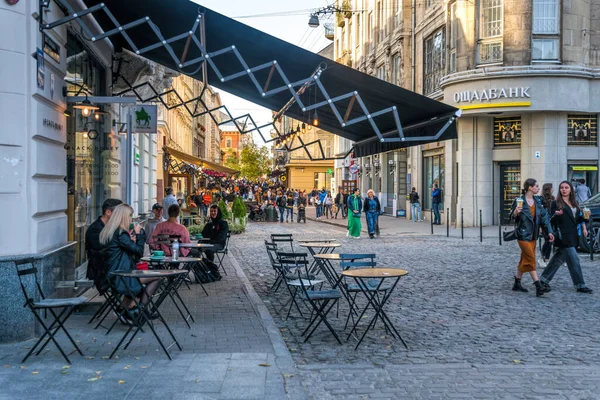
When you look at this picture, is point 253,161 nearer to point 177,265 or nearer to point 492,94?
point 492,94

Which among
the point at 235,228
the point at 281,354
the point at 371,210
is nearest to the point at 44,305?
the point at 281,354

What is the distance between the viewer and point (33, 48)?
24.9 ft

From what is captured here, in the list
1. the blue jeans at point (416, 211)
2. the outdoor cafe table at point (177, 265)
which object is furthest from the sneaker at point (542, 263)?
the blue jeans at point (416, 211)

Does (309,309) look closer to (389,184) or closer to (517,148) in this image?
(517,148)

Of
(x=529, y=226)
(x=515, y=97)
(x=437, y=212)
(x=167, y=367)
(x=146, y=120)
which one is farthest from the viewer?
(x=437, y=212)

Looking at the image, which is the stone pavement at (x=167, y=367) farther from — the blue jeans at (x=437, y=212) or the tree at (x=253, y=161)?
the tree at (x=253, y=161)

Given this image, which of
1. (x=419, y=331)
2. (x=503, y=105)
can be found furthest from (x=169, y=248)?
(x=503, y=105)

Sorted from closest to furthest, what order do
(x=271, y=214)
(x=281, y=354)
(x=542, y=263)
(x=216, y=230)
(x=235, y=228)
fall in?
(x=281, y=354)
(x=216, y=230)
(x=542, y=263)
(x=235, y=228)
(x=271, y=214)

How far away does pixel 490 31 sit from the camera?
26.9 m

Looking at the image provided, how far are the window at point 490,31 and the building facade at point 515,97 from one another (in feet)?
0.13

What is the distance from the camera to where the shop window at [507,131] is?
2719 centimetres

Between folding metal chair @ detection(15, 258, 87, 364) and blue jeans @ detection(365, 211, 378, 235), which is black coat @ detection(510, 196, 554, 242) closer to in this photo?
folding metal chair @ detection(15, 258, 87, 364)

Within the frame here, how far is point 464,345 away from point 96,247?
459cm

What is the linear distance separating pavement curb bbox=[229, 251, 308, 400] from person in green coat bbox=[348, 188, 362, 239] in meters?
12.8
